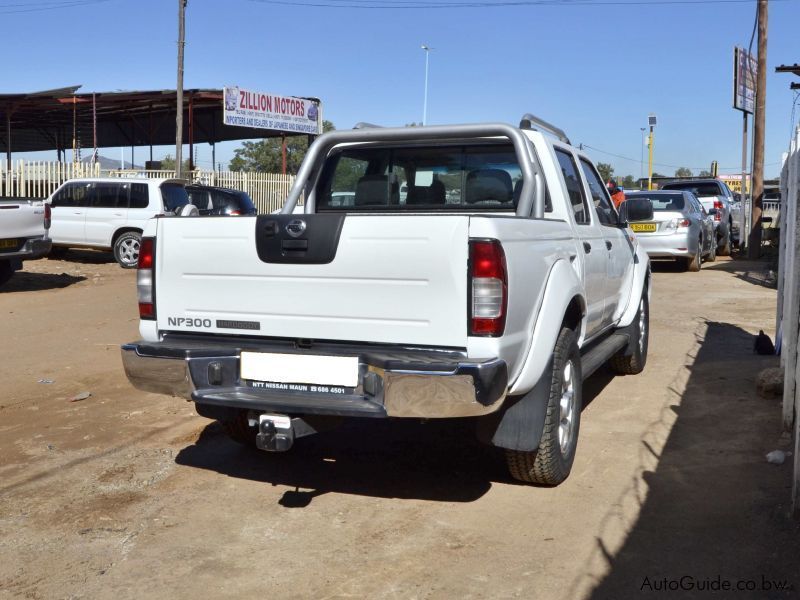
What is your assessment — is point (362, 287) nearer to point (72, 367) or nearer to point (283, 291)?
point (283, 291)

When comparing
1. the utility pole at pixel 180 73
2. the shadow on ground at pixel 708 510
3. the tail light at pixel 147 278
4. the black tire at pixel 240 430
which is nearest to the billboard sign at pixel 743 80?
the utility pole at pixel 180 73

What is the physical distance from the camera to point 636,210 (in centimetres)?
657

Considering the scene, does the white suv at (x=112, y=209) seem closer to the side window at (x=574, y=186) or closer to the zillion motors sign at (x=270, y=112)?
the zillion motors sign at (x=270, y=112)

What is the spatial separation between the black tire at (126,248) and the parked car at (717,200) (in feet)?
40.2

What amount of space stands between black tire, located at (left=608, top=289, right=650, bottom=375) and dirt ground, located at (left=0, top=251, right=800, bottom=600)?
9.9 inches

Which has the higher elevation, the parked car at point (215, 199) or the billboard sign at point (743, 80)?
the billboard sign at point (743, 80)

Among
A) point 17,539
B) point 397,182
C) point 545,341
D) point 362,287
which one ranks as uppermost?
point 397,182

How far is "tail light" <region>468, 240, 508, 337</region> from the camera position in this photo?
3.67m

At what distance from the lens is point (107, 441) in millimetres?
5426

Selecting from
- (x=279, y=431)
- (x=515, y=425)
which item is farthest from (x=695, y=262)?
(x=279, y=431)

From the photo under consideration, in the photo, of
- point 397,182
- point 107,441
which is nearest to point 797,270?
point 397,182

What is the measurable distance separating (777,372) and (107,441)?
4718mm

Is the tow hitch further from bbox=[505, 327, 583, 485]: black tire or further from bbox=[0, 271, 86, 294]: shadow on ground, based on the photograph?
bbox=[0, 271, 86, 294]: shadow on ground

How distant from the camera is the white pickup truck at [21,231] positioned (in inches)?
501
